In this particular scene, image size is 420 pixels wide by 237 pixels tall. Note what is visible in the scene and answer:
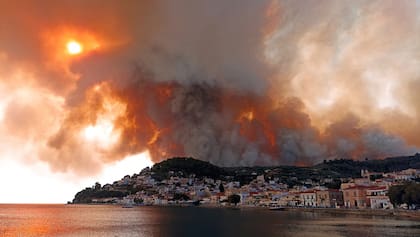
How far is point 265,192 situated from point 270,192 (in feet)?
11.6

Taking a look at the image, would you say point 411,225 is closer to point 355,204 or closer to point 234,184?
point 355,204

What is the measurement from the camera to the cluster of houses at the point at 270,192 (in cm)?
8156

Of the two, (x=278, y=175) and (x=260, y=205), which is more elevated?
(x=278, y=175)

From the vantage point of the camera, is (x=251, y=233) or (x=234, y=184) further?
(x=234, y=184)

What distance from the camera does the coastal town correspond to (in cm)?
8194

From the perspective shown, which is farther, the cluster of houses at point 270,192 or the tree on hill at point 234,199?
the tree on hill at point 234,199

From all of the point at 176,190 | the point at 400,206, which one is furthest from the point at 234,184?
the point at 400,206

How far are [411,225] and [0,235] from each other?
47.1 metres

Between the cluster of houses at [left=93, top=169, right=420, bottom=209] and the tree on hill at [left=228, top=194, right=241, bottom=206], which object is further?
the tree on hill at [left=228, top=194, right=241, bottom=206]

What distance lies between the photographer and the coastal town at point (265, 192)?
269 ft

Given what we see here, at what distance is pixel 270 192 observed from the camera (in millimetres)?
129125

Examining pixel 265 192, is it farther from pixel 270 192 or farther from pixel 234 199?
pixel 234 199

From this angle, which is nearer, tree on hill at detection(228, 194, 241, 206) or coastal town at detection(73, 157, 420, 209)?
coastal town at detection(73, 157, 420, 209)

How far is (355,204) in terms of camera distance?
82750 millimetres
